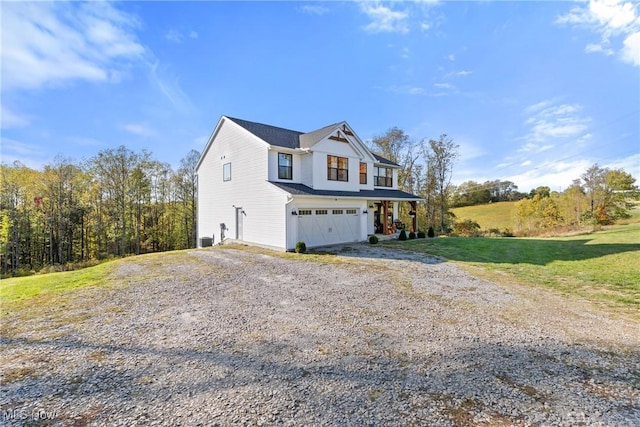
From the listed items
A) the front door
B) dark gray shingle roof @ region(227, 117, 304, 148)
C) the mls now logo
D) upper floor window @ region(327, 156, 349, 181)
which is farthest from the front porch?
the mls now logo

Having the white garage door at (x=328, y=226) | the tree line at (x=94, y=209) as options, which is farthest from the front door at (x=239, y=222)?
the tree line at (x=94, y=209)

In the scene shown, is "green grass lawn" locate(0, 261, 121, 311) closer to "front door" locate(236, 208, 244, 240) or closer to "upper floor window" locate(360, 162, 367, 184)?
"front door" locate(236, 208, 244, 240)

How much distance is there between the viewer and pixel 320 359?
12.9 ft

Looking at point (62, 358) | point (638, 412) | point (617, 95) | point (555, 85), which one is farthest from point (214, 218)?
point (617, 95)

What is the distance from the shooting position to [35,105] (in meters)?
13.2

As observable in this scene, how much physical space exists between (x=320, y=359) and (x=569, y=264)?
11.5m

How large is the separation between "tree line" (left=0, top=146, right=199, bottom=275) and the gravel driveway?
20.0m

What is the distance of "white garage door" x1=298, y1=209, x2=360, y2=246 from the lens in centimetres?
1466

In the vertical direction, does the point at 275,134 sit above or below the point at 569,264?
above

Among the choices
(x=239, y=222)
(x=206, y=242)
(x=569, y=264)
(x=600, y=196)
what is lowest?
(x=569, y=264)

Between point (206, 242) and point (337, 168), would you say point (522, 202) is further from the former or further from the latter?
point (206, 242)

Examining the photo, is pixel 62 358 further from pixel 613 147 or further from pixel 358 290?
pixel 613 147

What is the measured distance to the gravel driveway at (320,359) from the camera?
2873 millimetres

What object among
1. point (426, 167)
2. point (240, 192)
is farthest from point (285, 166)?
point (426, 167)
